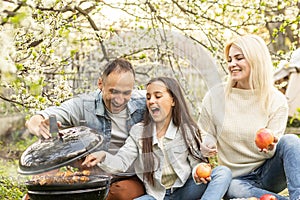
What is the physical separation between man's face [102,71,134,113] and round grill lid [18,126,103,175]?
176mm

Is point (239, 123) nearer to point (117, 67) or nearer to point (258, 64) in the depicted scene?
point (258, 64)

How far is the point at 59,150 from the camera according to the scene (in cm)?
291

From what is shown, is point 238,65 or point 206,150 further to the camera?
point 238,65

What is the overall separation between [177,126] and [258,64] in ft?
2.13

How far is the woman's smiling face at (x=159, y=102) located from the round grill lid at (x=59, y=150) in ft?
1.11

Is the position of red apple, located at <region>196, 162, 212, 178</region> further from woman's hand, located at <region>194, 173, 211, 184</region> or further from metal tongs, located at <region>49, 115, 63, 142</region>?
metal tongs, located at <region>49, 115, 63, 142</region>

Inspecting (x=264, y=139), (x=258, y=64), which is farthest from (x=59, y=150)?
(x=258, y=64)

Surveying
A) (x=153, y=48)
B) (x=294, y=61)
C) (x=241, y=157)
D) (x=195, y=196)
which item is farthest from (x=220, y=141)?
(x=294, y=61)

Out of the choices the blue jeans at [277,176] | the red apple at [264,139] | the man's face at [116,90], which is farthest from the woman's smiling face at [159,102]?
the blue jeans at [277,176]

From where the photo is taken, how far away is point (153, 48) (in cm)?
333

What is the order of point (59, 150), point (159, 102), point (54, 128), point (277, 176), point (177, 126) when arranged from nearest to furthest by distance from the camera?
point (59, 150)
point (54, 128)
point (159, 102)
point (177, 126)
point (277, 176)

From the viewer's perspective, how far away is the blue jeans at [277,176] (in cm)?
333

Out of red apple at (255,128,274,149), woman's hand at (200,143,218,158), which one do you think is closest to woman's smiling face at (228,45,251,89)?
red apple at (255,128,274,149)

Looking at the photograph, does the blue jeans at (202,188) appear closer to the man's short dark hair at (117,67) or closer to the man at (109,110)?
the man at (109,110)
